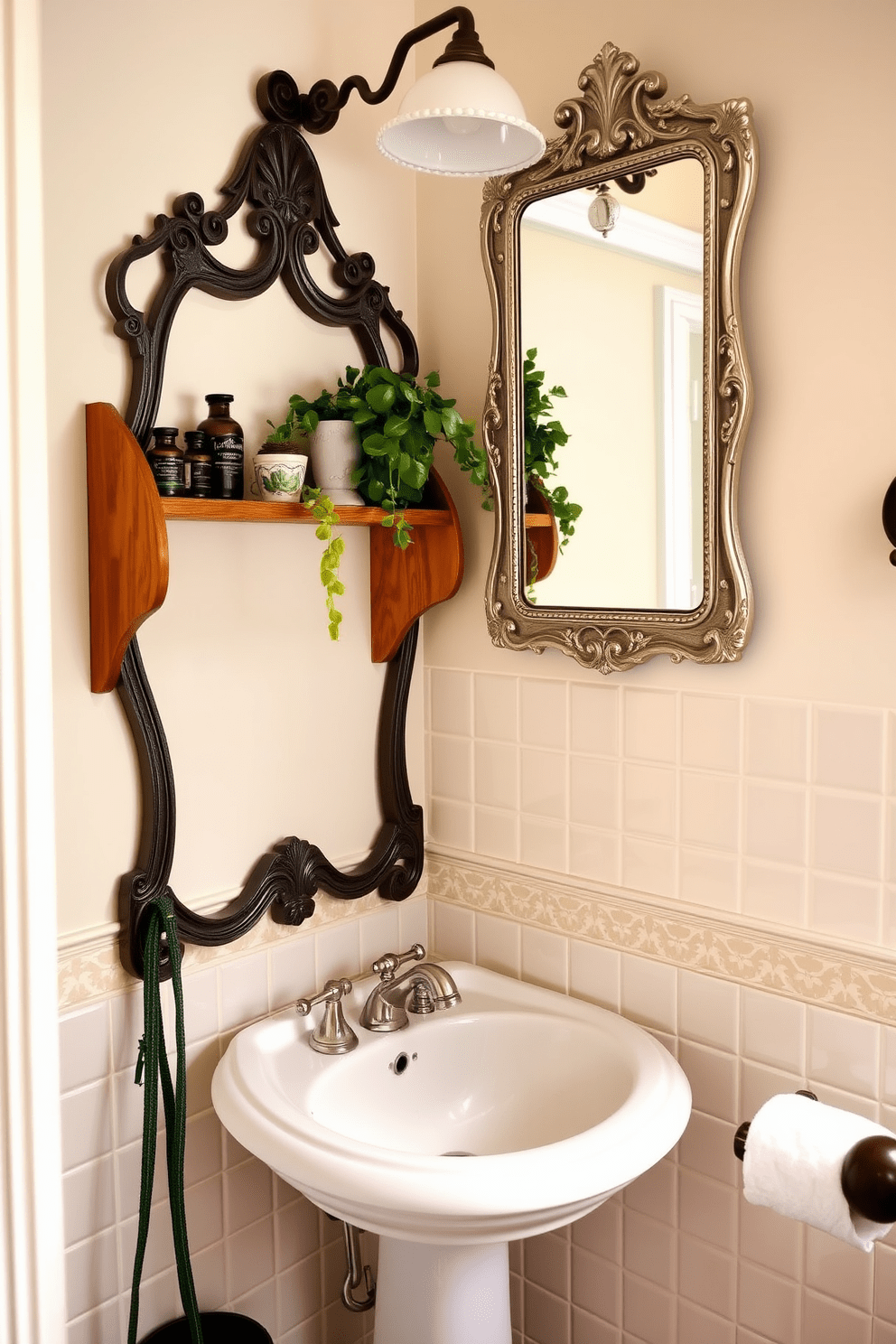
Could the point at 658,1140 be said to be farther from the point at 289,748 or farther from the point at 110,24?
the point at 110,24

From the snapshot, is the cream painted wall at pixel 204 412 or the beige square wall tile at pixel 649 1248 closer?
the cream painted wall at pixel 204 412

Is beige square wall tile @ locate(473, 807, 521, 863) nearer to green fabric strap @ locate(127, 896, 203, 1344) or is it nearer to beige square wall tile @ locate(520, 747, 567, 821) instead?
beige square wall tile @ locate(520, 747, 567, 821)

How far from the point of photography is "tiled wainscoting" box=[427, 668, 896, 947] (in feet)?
4.46

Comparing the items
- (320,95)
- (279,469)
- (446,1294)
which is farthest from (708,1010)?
(320,95)

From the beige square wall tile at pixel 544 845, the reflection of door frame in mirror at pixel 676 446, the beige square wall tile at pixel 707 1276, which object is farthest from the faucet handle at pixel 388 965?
the reflection of door frame in mirror at pixel 676 446

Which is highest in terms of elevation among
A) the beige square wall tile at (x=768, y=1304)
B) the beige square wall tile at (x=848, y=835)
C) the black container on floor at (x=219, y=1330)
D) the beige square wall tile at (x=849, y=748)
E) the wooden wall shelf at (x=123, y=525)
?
the wooden wall shelf at (x=123, y=525)

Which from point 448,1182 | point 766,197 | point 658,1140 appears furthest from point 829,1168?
point 766,197

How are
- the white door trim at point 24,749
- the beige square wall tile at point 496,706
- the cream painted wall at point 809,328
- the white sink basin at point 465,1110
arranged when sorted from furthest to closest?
the beige square wall tile at point 496,706, the cream painted wall at point 809,328, the white sink basin at point 465,1110, the white door trim at point 24,749

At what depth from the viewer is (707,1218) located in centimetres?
153

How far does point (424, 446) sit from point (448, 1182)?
3.28 ft

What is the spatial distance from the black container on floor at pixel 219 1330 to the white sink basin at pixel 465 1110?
0.33 metres

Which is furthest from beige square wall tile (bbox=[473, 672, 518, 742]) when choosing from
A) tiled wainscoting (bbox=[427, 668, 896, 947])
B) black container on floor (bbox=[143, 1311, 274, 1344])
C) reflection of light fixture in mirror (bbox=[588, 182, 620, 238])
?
black container on floor (bbox=[143, 1311, 274, 1344])

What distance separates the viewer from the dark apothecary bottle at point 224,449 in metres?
1.44

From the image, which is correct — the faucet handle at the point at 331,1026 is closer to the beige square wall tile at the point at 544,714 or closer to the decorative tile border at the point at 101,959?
the decorative tile border at the point at 101,959
